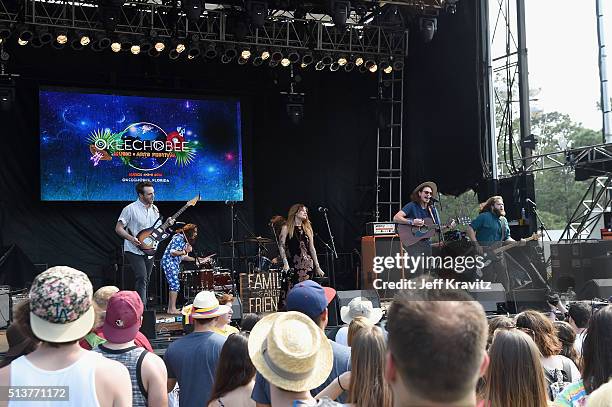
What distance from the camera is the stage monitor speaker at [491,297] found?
8391mm

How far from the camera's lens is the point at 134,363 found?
3.15 metres

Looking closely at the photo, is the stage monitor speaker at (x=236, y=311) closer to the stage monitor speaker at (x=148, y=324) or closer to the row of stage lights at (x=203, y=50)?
the stage monitor speaker at (x=148, y=324)

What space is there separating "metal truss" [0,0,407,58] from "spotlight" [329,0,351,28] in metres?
0.27

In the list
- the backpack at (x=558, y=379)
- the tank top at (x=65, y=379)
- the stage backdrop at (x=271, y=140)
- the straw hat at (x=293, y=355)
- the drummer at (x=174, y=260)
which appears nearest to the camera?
the tank top at (x=65, y=379)

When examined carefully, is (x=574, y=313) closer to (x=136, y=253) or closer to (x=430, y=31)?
(x=136, y=253)

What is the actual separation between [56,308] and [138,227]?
22.8 ft

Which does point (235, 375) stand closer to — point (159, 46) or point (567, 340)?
point (567, 340)

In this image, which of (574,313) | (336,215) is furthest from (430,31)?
(574,313)

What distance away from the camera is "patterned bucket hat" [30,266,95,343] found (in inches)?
93.1

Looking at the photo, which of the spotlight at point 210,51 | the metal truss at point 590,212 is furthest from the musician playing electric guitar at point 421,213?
the spotlight at point 210,51

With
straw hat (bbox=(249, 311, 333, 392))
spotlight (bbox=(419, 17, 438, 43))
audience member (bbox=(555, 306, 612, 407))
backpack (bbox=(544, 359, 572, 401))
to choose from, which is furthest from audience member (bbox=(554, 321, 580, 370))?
spotlight (bbox=(419, 17, 438, 43))

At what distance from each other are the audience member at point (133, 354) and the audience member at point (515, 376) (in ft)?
4.34

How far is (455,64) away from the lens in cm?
1291

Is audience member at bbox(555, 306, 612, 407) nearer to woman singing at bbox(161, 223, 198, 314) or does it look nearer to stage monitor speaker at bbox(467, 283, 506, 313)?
stage monitor speaker at bbox(467, 283, 506, 313)
